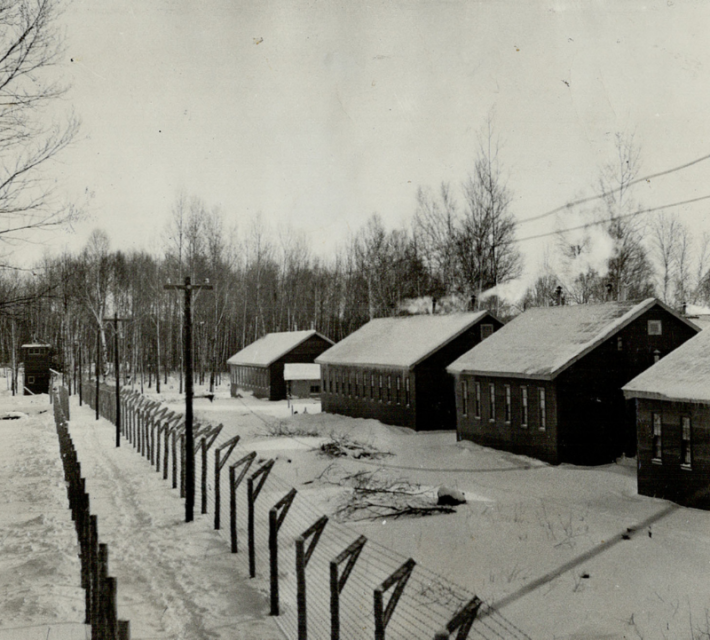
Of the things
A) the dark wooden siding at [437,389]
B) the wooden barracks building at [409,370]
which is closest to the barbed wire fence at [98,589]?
the dark wooden siding at [437,389]

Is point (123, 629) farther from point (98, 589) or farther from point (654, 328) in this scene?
point (654, 328)

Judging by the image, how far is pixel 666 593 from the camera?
30.3 ft

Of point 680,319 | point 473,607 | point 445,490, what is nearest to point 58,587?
point 473,607

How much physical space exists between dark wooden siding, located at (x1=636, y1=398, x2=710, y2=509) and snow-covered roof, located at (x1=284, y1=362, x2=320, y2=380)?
2826cm

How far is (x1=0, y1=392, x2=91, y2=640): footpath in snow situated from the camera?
313 inches

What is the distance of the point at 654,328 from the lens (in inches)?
840

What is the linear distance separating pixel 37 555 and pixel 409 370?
63.4 feet

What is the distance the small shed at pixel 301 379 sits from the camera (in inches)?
1679

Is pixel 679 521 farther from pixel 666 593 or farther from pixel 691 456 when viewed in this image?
pixel 666 593

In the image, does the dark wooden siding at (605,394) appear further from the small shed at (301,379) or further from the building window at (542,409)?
the small shed at (301,379)

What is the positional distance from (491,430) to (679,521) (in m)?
9.87

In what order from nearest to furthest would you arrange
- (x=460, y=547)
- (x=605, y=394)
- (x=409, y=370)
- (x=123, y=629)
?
1. (x=123, y=629)
2. (x=460, y=547)
3. (x=605, y=394)
4. (x=409, y=370)

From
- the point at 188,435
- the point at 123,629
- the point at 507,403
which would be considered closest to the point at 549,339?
the point at 507,403

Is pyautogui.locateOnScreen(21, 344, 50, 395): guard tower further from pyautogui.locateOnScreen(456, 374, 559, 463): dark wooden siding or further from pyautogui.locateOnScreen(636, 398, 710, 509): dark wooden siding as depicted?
pyautogui.locateOnScreen(636, 398, 710, 509): dark wooden siding
